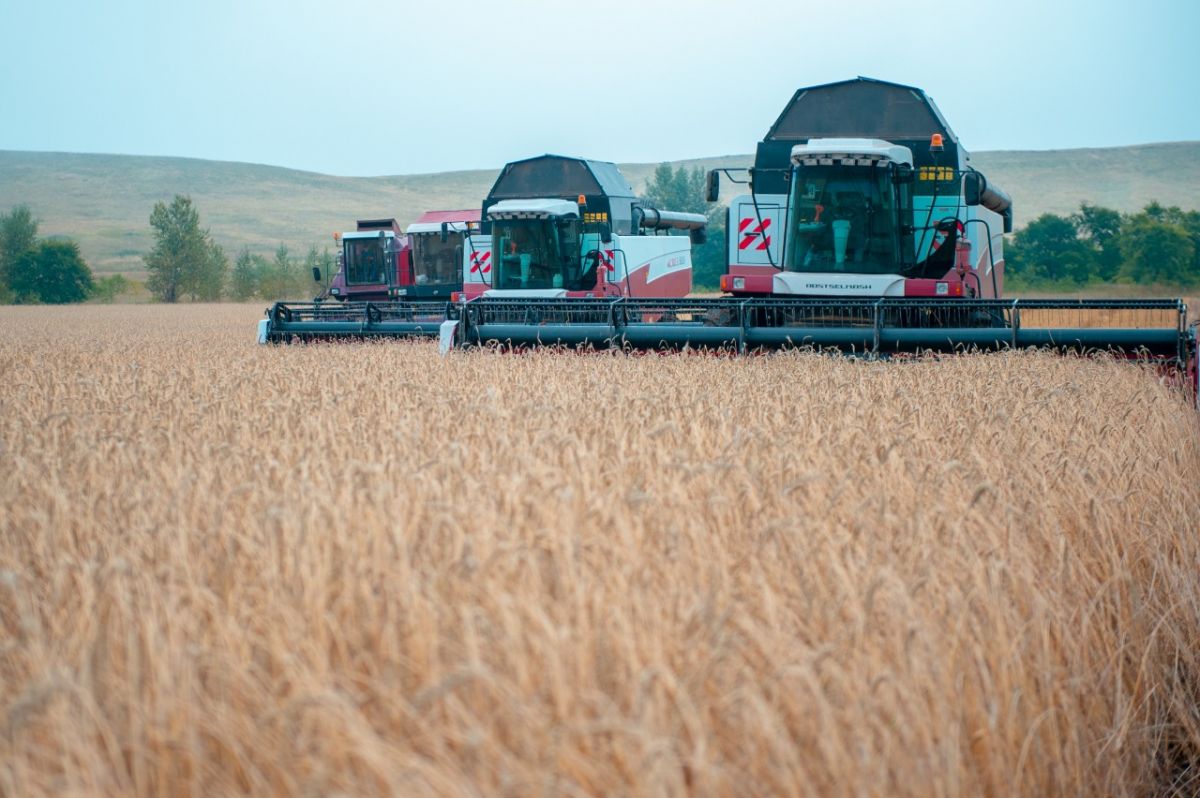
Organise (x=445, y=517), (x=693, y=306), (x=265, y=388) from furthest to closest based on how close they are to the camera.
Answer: (x=693, y=306) → (x=265, y=388) → (x=445, y=517)

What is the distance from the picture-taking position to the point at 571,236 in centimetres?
1559

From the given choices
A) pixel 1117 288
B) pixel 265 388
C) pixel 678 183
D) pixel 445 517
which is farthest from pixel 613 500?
pixel 678 183

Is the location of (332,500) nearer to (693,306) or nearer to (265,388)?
(265,388)

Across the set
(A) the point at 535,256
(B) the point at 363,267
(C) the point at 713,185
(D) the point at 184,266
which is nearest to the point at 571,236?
(A) the point at 535,256

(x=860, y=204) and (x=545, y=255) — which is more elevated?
(x=860, y=204)

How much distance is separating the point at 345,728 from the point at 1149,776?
83.0 inches

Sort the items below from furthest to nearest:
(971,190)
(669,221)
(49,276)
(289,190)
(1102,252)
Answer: (289,190) < (49,276) < (1102,252) < (669,221) < (971,190)

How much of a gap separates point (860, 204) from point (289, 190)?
4922 inches

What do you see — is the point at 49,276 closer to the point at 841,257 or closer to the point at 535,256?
the point at 535,256

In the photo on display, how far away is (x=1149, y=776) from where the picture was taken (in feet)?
10.0

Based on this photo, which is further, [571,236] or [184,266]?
[184,266]

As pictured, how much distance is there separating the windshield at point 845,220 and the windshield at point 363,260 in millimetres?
16061

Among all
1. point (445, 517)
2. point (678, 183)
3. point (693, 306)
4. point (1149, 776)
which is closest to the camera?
point (445, 517)

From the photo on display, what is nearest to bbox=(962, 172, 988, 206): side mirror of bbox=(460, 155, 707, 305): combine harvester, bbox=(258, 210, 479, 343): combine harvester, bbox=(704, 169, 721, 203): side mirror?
bbox=(704, 169, 721, 203): side mirror
